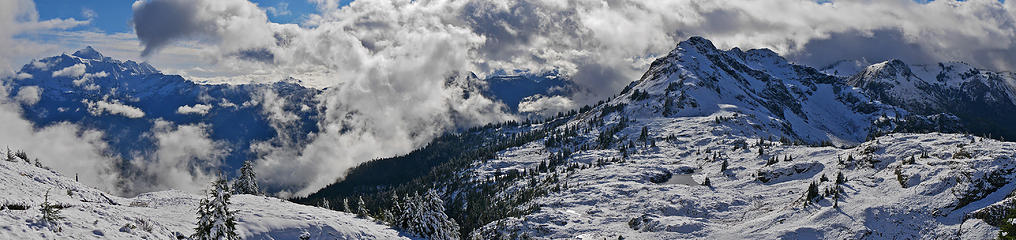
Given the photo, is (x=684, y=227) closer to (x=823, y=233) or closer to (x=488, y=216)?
(x=823, y=233)

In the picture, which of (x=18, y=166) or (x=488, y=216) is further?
(x=488, y=216)

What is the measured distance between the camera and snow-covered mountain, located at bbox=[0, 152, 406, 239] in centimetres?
3148

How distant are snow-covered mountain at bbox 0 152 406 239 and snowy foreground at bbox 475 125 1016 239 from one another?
73652 millimetres

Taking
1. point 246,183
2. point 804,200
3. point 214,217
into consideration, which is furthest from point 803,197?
point 246,183

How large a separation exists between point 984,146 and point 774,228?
4839 centimetres

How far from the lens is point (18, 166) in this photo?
45.7m

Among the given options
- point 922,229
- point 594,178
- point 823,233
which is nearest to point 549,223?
point 594,178

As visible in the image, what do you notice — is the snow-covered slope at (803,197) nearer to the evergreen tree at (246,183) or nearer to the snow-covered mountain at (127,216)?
the evergreen tree at (246,183)

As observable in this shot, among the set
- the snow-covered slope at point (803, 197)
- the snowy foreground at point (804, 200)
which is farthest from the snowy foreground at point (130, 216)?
the snowy foreground at point (804, 200)

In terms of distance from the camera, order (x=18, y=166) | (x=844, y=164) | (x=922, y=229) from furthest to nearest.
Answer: (x=844, y=164) → (x=922, y=229) → (x=18, y=166)

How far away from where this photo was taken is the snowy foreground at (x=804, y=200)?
278ft

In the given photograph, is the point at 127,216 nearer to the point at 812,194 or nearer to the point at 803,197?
the point at 812,194

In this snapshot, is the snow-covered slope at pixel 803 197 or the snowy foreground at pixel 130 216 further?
the snow-covered slope at pixel 803 197

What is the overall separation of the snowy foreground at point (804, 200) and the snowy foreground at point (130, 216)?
242 feet
